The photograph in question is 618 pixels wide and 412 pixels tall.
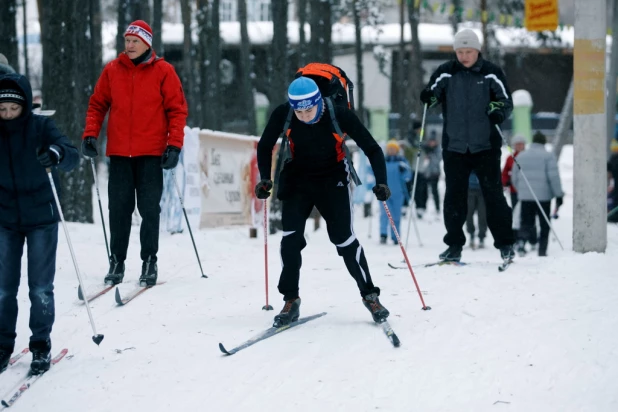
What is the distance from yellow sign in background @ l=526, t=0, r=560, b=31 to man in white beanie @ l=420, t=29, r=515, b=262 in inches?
298

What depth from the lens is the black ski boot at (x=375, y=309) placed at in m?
6.11

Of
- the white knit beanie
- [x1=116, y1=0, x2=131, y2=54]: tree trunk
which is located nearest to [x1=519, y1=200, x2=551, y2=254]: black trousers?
the white knit beanie

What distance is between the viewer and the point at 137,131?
25.0 ft

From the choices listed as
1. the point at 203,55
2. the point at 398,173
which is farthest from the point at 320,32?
the point at 203,55

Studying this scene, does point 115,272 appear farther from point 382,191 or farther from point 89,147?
point 382,191

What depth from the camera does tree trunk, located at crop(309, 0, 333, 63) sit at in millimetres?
18969

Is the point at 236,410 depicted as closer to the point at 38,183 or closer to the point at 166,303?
the point at 38,183

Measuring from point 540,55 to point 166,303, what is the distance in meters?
40.9

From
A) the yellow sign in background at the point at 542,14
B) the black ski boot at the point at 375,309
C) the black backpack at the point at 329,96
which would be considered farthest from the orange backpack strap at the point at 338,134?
the yellow sign in background at the point at 542,14

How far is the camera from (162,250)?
10445 millimetres

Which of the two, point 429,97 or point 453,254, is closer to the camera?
point 429,97

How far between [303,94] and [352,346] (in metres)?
1.58

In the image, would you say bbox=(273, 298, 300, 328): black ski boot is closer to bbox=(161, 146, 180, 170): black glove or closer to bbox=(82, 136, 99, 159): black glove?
bbox=(161, 146, 180, 170): black glove

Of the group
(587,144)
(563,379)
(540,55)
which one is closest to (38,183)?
(563,379)
